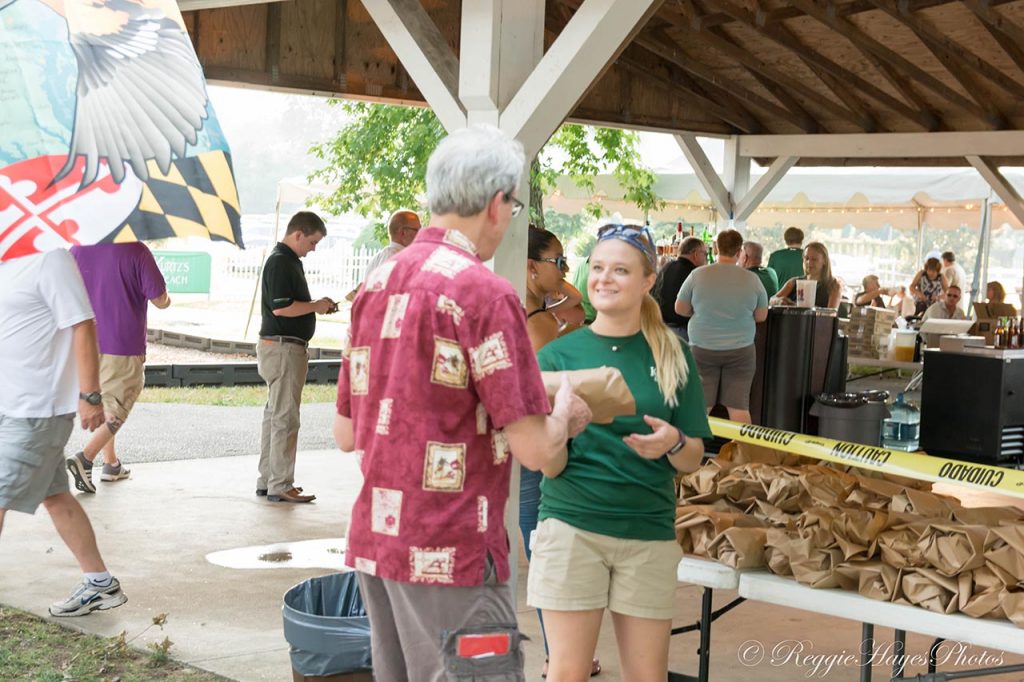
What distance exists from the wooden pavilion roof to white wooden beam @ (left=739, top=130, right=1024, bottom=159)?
12 cm

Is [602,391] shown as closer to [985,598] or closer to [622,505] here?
[622,505]

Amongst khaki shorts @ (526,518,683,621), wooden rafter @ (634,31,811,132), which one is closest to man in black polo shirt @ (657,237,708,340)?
wooden rafter @ (634,31,811,132)

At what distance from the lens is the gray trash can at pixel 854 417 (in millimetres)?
8641

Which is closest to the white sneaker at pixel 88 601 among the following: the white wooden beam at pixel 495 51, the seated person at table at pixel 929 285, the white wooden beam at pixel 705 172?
the white wooden beam at pixel 495 51

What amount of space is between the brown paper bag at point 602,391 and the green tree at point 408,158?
14164 millimetres

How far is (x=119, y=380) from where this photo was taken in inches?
283

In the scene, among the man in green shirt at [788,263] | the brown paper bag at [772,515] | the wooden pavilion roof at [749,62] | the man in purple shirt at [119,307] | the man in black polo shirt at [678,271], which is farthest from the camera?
the man in green shirt at [788,263]

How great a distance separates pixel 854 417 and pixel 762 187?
606 cm

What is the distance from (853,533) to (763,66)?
10038mm

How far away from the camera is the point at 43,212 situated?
107 inches

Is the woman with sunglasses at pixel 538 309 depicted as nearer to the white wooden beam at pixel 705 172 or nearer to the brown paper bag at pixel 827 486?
the brown paper bag at pixel 827 486

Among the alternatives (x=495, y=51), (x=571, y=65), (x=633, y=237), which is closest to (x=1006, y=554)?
(x=633, y=237)

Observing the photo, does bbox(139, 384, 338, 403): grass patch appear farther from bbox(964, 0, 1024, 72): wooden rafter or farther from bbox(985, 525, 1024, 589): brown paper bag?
bbox(985, 525, 1024, 589): brown paper bag

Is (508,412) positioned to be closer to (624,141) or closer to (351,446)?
(351,446)
